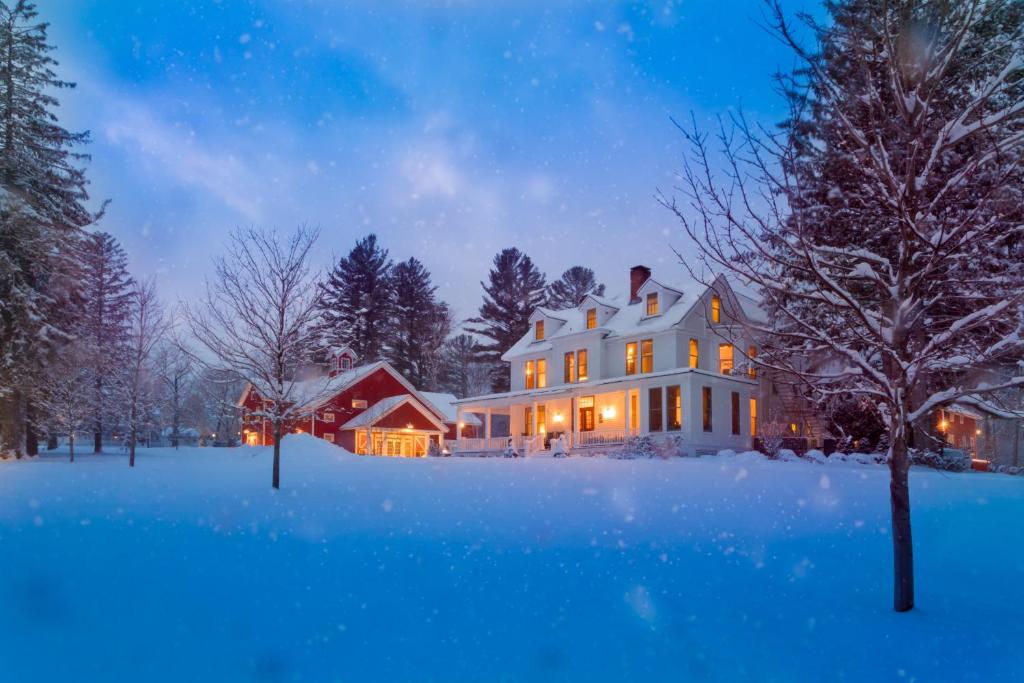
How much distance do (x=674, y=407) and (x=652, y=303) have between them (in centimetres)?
580

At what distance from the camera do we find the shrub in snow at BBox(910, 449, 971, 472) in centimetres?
2012

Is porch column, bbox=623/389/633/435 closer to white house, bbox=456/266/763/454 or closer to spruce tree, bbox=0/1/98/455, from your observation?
white house, bbox=456/266/763/454

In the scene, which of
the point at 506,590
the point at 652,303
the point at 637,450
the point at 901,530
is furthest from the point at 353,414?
the point at 901,530

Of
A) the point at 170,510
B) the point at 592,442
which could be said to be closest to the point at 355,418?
the point at 592,442

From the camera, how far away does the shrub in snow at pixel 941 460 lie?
20125 millimetres

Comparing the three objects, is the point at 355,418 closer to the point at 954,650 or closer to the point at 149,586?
the point at 149,586

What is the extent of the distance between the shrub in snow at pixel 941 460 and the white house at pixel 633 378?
6.71 meters

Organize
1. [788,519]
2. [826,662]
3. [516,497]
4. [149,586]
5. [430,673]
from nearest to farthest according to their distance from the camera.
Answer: [430,673]
[826,662]
[149,586]
[788,519]
[516,497]

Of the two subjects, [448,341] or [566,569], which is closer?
[566,569]

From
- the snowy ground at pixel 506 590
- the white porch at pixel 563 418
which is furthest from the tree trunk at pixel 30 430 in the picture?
the snowy ground at pixel 506 590

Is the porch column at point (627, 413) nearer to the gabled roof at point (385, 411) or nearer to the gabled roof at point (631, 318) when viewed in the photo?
the gabled roof at point (631, 318)

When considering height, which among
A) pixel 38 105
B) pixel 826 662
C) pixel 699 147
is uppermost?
pixel 38 105

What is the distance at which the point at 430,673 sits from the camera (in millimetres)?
4801

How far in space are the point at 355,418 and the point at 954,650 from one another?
3759cm
